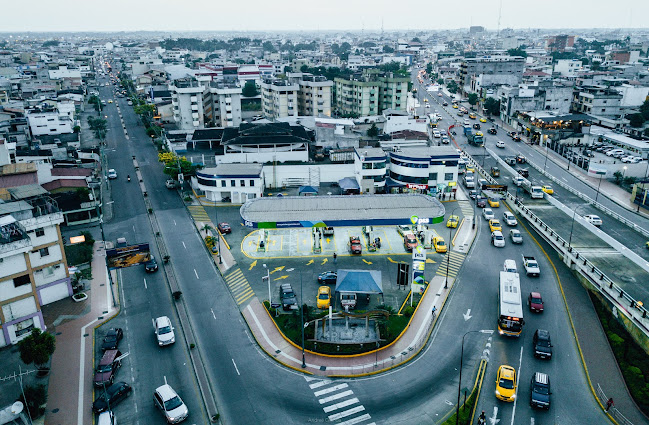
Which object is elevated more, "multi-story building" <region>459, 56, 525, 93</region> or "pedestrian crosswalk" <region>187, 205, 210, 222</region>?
"multi-story building" <region>459, 56, 525, 93</region>

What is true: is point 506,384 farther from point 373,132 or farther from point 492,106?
point 492,106

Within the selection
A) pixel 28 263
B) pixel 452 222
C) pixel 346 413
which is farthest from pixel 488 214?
pixel 28 263

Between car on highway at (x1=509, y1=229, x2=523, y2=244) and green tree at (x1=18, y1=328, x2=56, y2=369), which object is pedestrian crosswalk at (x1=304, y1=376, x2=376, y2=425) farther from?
car on highway at (x1=509, y1=229, x2=523, y2=244)

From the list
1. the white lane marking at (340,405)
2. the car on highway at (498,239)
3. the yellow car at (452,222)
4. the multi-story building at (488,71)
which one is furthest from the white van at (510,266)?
the multi-story building at (488,71)

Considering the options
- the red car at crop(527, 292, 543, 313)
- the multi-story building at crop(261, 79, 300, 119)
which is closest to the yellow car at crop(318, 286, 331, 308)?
the red car at crop(527, 292, 543, 313)

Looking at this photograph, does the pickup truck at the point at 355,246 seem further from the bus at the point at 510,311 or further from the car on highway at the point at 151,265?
the car on highway at the point at 151,265

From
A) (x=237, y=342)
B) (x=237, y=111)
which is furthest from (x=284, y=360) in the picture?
(x=237, y=111)
